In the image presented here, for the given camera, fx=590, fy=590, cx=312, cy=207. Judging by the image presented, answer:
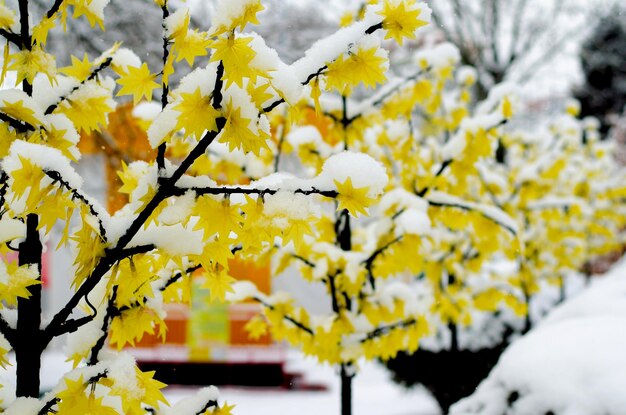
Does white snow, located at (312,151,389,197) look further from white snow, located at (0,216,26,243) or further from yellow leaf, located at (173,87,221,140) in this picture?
white snow, located at (0,216,26,243)

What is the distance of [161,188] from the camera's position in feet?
4.17

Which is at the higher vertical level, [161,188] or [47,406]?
[161,188]

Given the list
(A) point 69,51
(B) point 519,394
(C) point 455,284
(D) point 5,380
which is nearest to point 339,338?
(B) point 519,394

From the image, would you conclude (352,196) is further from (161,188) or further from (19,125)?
(19,125)

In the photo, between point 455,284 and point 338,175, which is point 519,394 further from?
point 455,284

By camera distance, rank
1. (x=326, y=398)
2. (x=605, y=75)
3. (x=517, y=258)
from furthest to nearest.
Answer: (x=605, y=75) → (x=326, y=398) → (x=517, y=258)

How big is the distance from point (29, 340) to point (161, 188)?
22.3 inches

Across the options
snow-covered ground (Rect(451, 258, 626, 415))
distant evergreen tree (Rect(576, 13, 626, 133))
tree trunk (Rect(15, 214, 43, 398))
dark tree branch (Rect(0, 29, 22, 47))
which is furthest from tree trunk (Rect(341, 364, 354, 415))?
distant evergreen tree (Rect(576, 13, 626, 133))

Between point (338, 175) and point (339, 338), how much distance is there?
1838 millimetres

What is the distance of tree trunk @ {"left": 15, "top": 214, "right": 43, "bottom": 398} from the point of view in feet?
4.78

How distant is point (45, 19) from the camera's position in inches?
56.8

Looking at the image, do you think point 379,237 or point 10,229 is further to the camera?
point 379,237

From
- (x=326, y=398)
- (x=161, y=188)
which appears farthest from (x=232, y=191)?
Result: (x=326, y=398)

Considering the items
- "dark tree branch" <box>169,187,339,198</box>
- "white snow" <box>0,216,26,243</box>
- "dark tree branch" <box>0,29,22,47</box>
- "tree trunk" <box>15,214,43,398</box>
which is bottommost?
"tree trunk" <box>15,214,43,398</box>
